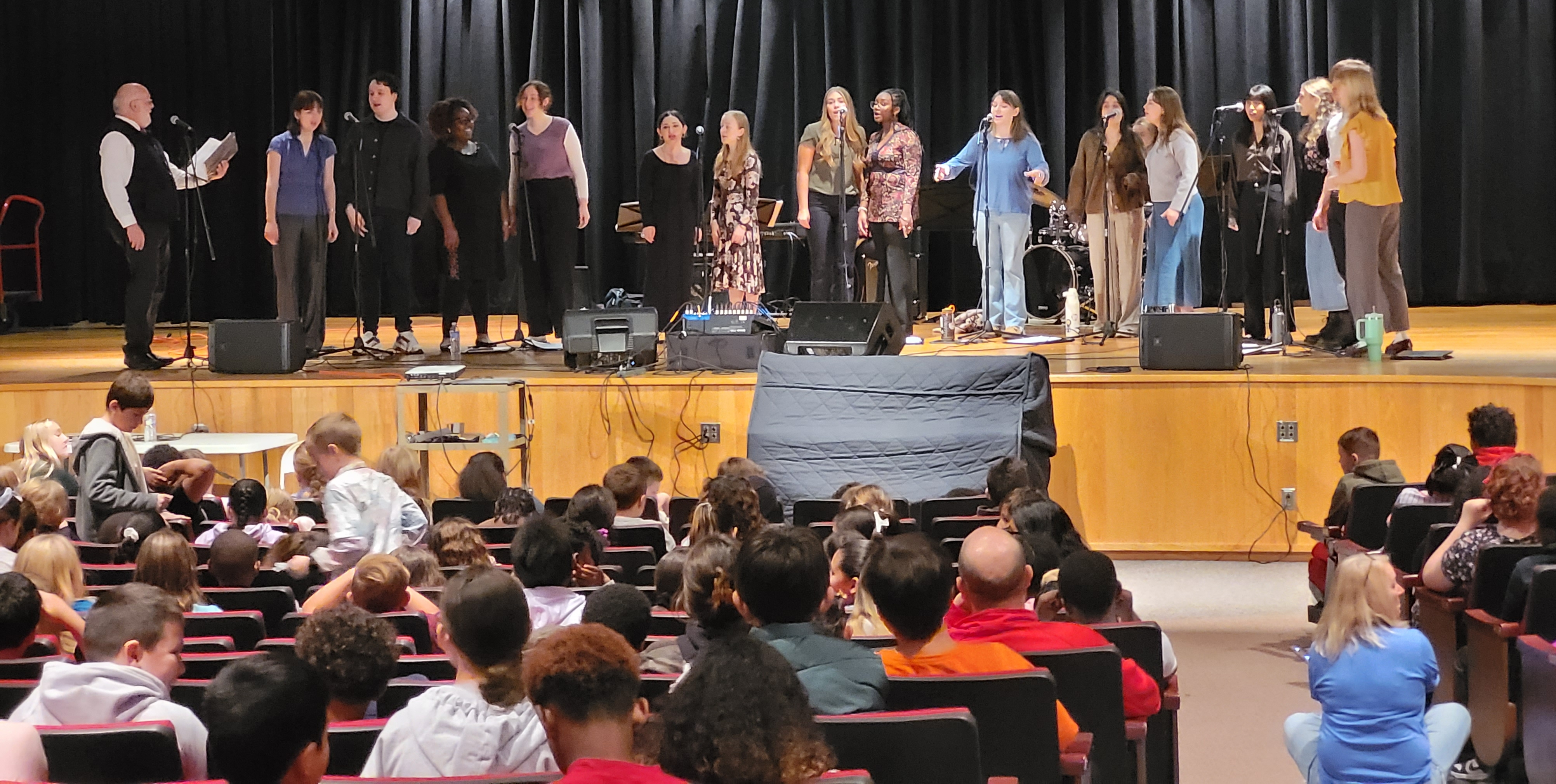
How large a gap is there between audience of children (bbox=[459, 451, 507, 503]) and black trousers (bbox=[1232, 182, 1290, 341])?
4.79m

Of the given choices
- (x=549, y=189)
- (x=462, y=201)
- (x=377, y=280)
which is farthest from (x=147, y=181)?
(x=549, y=189)

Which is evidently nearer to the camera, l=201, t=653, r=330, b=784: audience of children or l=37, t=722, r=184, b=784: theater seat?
l=201, t=653, r=330, b=784: audience of children

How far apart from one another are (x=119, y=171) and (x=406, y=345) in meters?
1.94

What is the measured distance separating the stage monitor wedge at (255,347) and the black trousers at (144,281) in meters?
0.51

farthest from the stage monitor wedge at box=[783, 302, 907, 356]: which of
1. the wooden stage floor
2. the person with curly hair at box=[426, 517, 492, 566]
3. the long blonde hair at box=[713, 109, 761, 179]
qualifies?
the person with curly hair at box=[426, 517, 492, 566]

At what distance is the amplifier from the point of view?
8578 millimetres

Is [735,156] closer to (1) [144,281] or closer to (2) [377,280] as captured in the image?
(2) [377,280]

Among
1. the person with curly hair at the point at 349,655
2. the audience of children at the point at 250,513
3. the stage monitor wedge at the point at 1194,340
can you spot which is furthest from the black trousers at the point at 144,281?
the person with curly hair at the point at 349,655

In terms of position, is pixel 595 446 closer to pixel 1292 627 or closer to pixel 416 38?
pixel 1292 627

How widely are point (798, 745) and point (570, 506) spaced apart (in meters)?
3.12

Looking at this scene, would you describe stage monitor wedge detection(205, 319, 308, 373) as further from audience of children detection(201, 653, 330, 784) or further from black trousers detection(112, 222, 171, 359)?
audience of children detection(201, 653, 330, 784)

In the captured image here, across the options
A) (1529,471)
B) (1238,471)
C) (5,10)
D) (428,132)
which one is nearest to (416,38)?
(428,132)

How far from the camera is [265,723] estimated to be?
2223 mm

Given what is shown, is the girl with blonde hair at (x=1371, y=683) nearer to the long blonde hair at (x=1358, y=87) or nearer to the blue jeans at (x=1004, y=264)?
the long blonde hair at (x=1358, y=87)
